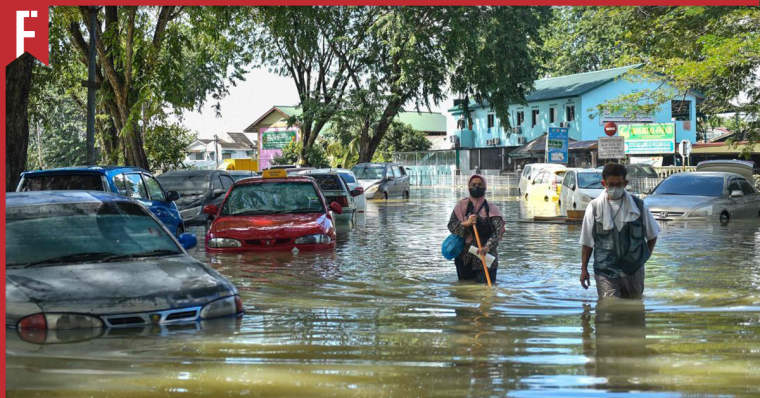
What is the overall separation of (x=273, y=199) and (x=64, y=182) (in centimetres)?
336

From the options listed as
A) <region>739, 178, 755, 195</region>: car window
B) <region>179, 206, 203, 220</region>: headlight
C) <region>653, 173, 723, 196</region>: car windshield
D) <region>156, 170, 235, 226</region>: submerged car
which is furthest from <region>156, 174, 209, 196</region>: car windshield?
<region>739, 178, 755, 195</region>: car window

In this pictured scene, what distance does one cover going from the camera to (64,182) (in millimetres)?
15766

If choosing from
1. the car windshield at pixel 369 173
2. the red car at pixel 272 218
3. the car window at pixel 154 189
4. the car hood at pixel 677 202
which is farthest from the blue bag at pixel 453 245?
the car windshield at pixel 369 173

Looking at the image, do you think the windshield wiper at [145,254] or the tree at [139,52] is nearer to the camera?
the windshield wiper at [145,254]

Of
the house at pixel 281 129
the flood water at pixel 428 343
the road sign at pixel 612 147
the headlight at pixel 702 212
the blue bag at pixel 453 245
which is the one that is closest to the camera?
the flood water at pixel 428 343

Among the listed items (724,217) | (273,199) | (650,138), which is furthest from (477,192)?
(650,138)

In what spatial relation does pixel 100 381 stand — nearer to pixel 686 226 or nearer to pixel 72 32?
pixel 686 226

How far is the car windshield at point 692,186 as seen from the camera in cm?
2445

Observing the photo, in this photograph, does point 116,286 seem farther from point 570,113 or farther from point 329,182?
point 570,113

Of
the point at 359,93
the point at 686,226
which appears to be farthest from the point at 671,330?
the point at 359,93

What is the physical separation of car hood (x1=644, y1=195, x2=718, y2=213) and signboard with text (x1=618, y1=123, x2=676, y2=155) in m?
31.2

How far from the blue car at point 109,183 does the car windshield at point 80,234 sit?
5981 millimetres

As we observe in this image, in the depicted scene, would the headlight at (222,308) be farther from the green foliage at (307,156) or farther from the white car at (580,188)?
the green foliage at (307,156)

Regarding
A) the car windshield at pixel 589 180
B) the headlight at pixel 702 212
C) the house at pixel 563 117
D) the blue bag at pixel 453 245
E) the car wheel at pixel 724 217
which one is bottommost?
the car wheel at pixel 724 217
